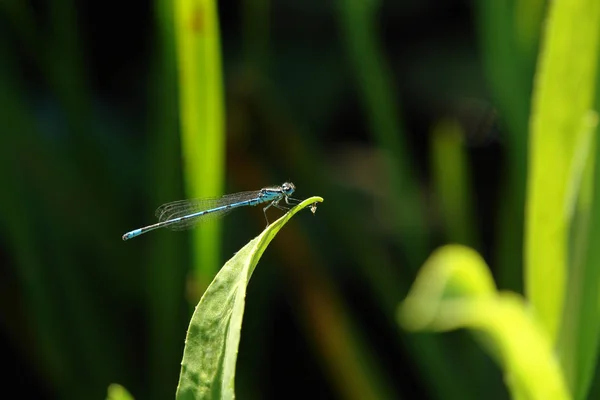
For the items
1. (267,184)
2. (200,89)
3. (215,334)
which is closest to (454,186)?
(267,184)

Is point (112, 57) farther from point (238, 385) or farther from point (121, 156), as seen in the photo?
point (238, 385)

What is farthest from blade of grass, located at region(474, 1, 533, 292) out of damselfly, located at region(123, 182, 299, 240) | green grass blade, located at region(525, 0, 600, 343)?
green grass blade, located at region(525, 0, 600, 343)

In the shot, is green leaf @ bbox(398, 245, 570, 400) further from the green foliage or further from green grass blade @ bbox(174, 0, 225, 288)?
green grass blade @ bbox(174, 0, 225, 288)

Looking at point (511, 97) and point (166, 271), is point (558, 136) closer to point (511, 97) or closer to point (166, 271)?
point (511, 97)

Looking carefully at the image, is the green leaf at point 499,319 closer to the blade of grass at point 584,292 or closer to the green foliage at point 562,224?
the green foliage at point 562,224

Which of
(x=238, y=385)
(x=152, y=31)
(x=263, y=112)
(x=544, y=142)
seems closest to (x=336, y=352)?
(x=238, y=385)

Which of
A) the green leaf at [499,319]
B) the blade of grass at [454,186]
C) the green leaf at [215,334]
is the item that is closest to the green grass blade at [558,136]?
the green leaf at [499,319]
